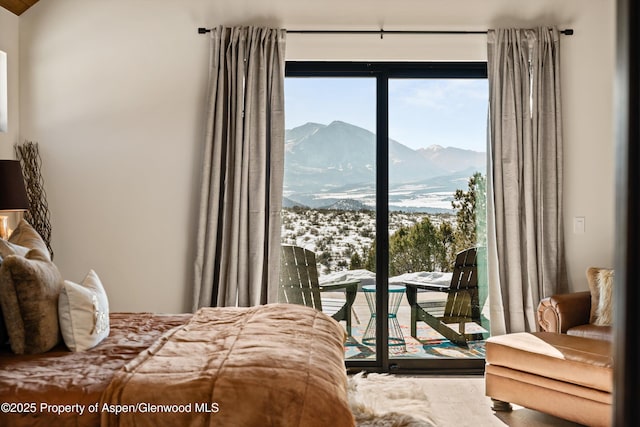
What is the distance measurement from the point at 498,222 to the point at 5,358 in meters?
3.20

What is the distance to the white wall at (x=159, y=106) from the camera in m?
4.26

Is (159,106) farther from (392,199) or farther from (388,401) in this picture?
(388,401)

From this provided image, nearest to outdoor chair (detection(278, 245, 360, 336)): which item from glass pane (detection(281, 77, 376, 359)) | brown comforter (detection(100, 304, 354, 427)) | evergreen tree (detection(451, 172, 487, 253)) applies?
glass pane (detection(281, 77, 376, 359))

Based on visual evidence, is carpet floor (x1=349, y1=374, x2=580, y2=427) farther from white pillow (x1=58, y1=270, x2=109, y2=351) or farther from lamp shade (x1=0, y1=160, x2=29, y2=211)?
lamp shade (x1=0, y1=160, x2=29, y2=211)

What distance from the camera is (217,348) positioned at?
7.62ft

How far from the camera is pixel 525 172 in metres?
4.21

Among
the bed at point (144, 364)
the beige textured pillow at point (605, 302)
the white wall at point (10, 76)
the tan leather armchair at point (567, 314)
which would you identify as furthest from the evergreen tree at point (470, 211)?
the white wall at point (10, 76)

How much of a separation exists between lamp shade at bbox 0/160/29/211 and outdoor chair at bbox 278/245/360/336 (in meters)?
1.79

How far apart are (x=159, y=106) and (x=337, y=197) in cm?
146

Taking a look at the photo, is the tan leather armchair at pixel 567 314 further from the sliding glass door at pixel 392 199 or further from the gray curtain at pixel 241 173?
the gray curtain at pixel 241 173

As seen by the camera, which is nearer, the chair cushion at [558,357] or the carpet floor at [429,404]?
the chair cushion at [558,357]

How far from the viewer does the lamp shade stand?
10.9 ft

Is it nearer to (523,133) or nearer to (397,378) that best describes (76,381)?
(397,378)

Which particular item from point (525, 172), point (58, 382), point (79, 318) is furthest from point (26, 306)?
point (525, 172)
